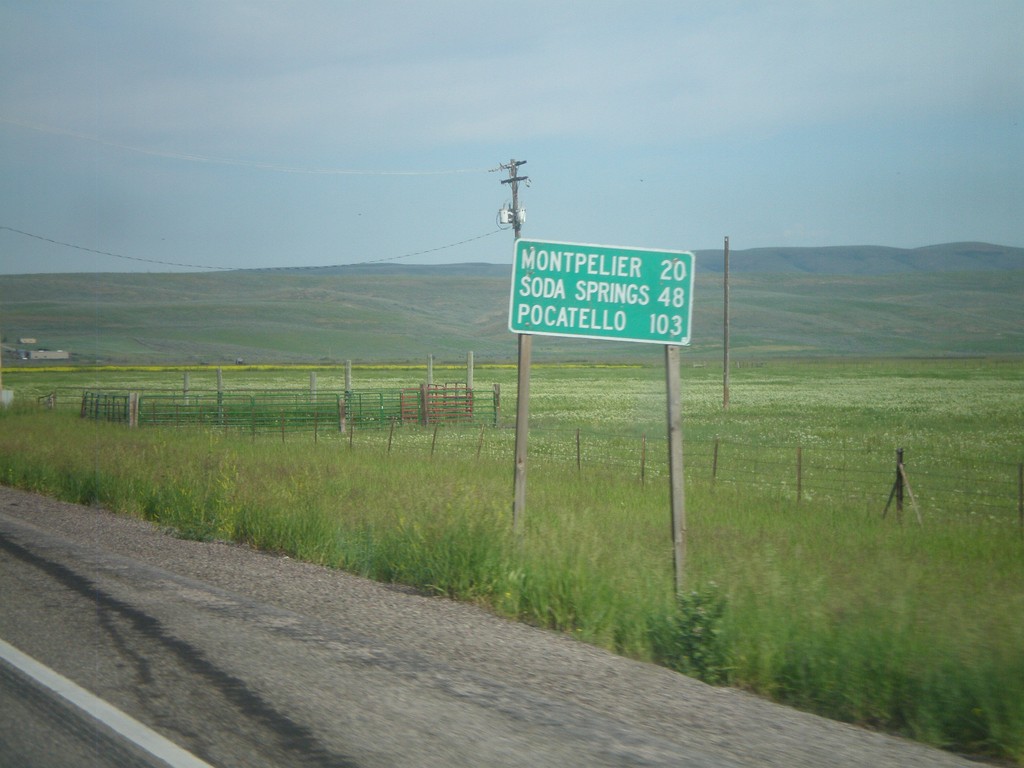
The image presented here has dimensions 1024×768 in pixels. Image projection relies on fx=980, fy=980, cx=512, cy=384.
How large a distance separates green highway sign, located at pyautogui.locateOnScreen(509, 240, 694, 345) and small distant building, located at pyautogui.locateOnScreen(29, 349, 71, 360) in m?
77.1

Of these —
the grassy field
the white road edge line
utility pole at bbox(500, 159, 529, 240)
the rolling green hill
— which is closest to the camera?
the white road edge line

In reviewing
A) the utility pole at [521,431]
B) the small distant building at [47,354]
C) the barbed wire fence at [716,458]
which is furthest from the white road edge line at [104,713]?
the small distant building at [47,354]

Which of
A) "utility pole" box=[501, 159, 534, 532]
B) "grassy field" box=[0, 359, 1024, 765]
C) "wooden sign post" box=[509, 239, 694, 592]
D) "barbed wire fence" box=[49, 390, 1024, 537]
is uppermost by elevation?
"wooden sign post" box=[509, 239, 694, 592]

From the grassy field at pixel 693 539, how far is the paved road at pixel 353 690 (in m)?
0.49

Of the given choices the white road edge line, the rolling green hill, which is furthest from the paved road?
the rolling green hill

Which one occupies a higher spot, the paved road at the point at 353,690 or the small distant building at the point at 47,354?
the small distant building at the point at 47,354

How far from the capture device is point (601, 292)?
9.03 m

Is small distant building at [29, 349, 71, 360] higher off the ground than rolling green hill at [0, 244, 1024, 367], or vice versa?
rolling green hill at [0, 244, 1024, 367]

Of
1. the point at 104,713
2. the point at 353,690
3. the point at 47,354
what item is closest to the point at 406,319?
the point at 47,354

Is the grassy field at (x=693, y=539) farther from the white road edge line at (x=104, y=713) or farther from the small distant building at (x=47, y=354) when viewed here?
the small distant building at (x=47, y=354)

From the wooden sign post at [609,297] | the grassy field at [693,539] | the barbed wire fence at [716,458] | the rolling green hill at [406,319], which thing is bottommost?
→ the barbed wire fence at [716,458]

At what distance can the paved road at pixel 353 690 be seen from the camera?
15.2ft

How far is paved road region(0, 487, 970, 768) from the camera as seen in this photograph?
462 cm

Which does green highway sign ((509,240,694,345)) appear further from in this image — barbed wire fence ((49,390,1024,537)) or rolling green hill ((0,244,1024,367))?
rolling green hill ((0,244,1024,367))
